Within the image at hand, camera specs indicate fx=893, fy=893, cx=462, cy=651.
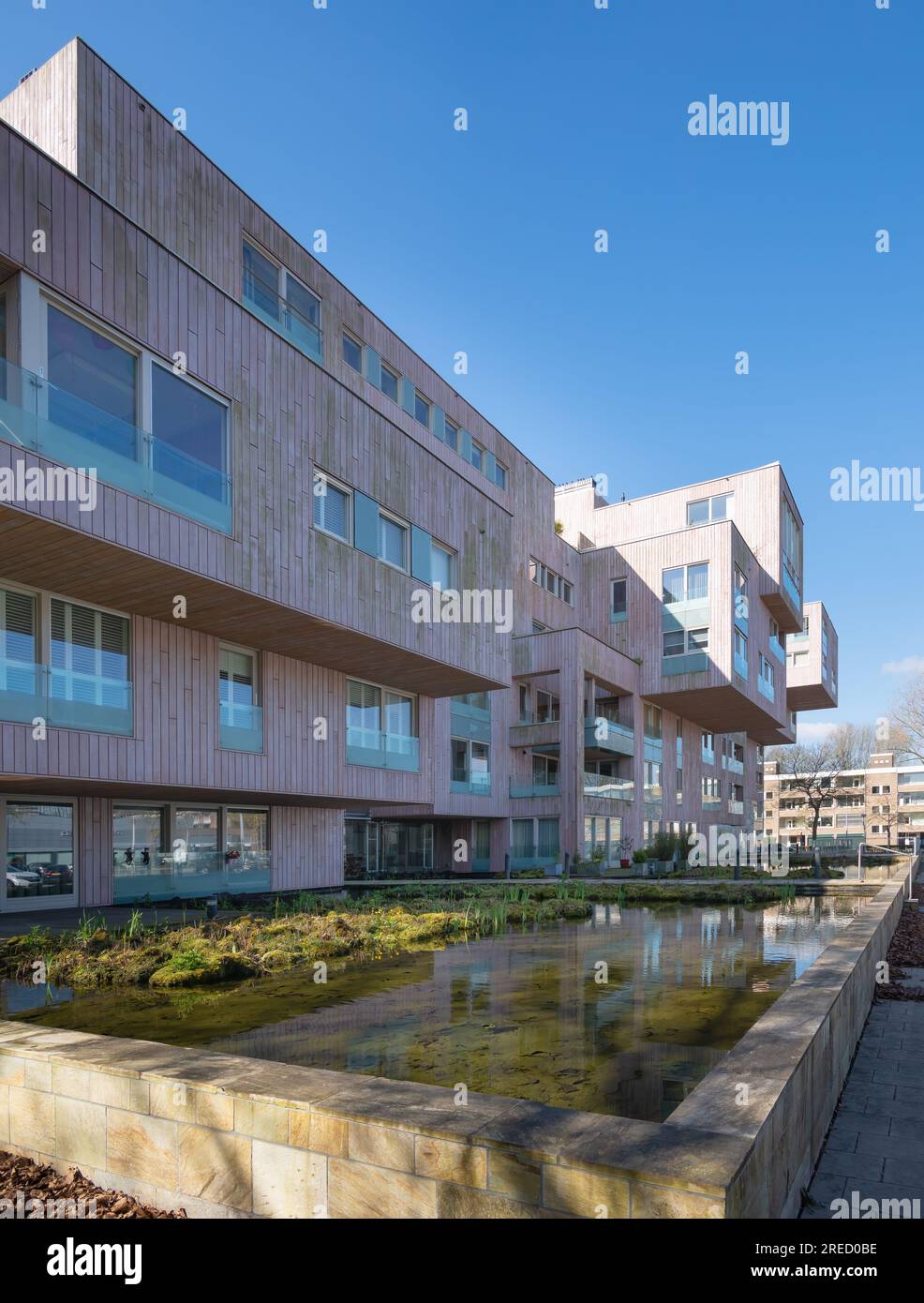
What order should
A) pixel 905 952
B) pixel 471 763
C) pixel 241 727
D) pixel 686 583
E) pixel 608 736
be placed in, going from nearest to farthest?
pixel 905 952 < pixel 241 727 < pixel 471 763 < pixel 608 736 < pixel 686 583

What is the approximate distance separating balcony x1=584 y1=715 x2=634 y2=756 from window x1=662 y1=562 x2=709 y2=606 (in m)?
5.63

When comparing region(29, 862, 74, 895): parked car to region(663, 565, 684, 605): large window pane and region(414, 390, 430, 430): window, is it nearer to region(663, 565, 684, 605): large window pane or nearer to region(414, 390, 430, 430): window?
region(414, 390, 430, 430): window

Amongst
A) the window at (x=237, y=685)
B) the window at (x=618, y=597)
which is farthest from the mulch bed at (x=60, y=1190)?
the window at (x=618, y=597)

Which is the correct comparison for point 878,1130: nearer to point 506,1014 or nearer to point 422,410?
point 506,1014

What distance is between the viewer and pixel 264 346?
15977 mm

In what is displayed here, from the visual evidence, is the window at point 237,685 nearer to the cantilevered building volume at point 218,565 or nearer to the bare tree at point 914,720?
the cantilevered building volume at point 218,565

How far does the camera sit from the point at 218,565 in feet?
46.8

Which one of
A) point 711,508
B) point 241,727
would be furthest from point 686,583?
point 241,727

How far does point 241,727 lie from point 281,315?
9747 millimetres

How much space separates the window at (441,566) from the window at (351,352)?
6.43 metres

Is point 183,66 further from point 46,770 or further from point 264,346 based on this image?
point 46,770

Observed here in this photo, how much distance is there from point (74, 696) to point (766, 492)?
34343mm

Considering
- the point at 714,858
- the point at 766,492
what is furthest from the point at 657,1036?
the point at 766,492

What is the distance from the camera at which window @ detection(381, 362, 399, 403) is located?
2594 centimetres
